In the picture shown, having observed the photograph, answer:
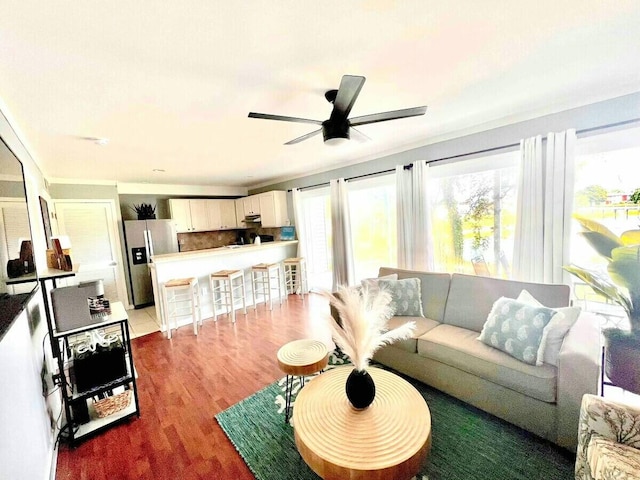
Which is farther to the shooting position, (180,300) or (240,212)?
(240,212)

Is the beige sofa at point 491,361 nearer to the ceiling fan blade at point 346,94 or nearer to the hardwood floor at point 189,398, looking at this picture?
the hardwood floor at point 189,398

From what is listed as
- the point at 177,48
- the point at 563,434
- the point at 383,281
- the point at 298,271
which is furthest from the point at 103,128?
the point at 563,434

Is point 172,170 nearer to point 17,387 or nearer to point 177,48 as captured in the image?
point 177,48

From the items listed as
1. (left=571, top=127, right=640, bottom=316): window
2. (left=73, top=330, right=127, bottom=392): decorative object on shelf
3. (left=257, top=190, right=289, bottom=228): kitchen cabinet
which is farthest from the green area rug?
(left=257, top=190, right=289, bottom=228): kitchen cabinet

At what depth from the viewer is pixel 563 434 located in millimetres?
1559

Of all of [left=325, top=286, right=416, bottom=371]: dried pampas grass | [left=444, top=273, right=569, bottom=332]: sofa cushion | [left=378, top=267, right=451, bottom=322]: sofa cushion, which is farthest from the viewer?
[left=378, top=267, right=451, bottom=322]: sofa cushion

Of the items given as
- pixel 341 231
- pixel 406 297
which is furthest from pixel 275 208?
pixel 406 297

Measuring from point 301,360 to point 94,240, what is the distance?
4.82 meters

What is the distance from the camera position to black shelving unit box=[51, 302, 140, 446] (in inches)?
72.4

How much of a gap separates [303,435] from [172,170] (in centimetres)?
438

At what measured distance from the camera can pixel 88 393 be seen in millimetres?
1914

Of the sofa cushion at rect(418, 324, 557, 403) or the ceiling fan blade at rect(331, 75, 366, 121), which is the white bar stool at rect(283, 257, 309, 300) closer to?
the sofa cushion at rect(418, 324, 557, 403)

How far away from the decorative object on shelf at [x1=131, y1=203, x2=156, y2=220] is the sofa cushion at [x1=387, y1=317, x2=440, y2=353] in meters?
5.14

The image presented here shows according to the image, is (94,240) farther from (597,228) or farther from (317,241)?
(597,228)
